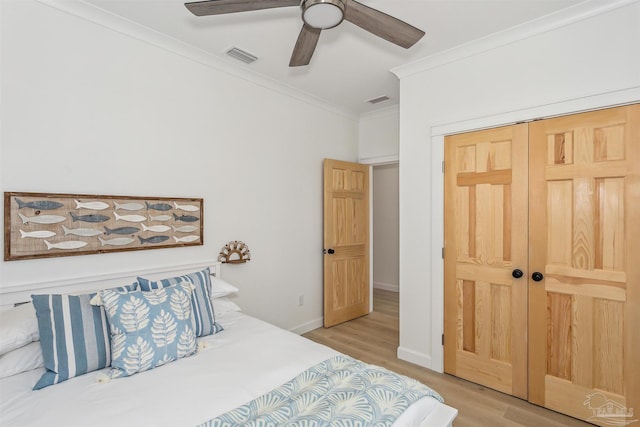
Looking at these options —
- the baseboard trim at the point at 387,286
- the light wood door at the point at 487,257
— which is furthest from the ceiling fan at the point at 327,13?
the baseboard trim at the point at 387,286

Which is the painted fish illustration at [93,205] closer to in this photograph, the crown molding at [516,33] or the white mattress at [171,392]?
the white mattress at [171,392]

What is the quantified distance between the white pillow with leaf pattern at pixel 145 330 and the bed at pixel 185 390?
0.14 feet

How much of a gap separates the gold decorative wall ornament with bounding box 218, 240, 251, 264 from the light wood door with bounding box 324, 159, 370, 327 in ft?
3.58

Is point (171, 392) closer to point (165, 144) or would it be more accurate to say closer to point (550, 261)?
point (165, 144)

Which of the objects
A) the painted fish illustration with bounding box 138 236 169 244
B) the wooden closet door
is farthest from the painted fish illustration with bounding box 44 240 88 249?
the wooden closet door

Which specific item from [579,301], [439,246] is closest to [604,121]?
[579,301]

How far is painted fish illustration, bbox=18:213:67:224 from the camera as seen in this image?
1.85 meters

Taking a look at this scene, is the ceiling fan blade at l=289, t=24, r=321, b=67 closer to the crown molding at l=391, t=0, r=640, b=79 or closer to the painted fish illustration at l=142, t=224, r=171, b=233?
the crown molding at l=391, t=0, r=640, b=79

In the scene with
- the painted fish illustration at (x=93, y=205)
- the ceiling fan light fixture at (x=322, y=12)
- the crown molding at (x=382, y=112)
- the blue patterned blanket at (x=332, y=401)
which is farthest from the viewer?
the crown molding at (x=382, y=112)

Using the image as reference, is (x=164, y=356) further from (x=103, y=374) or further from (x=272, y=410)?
(x=272, y=410)

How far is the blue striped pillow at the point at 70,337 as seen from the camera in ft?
4.73

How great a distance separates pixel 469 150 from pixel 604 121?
2.75 ft

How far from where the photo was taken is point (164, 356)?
1.56 metres

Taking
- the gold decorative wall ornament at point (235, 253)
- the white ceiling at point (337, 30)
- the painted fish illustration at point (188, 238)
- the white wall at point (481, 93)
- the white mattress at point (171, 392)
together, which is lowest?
the white mattress at point (171, 392)
